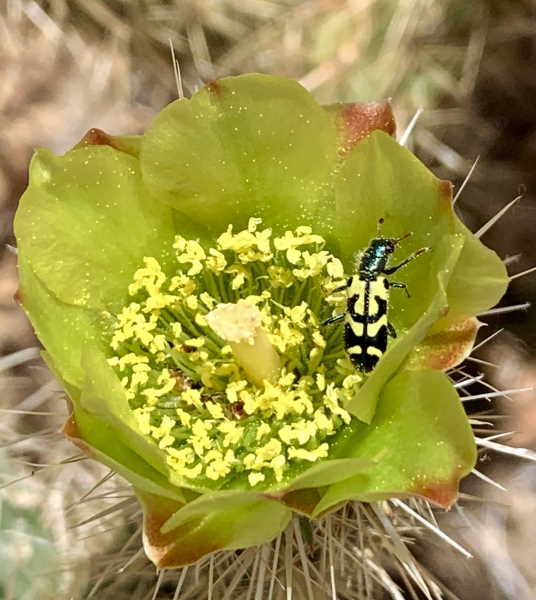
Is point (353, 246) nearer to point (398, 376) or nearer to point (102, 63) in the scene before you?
point (398, 376)

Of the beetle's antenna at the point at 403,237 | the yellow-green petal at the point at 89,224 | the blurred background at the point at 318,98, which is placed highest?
the yellow-green petal at the point at 89,224

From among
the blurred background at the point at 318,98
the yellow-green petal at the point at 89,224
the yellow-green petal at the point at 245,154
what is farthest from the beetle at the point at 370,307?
the blurred background at the point at 318,98

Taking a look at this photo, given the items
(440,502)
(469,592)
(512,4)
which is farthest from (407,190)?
(469,592)

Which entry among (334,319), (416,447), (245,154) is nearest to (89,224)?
(245,154)

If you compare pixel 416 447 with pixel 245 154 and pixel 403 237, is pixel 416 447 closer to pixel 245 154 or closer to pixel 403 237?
pixel 403 237

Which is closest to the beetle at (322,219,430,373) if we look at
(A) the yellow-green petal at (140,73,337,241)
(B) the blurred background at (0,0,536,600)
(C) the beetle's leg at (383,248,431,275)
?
(C) the beetle's leg at (383,248,431,275)

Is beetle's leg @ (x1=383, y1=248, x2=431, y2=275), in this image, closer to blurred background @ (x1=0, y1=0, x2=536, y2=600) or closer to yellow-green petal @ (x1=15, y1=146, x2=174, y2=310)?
yellow-green petal @ (x1=15, y1=146, x2=174, y2=310)

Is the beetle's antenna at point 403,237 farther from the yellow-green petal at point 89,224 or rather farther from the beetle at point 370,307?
the yellow-green petal at point 89,224
